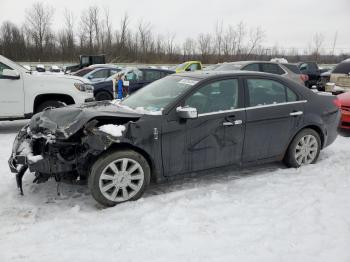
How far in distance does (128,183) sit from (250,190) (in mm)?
1610

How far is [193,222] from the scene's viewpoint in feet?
11.4

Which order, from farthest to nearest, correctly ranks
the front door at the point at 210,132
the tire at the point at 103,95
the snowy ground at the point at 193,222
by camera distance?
the tire at the point at 103,95 → the front door at the point at 210,132 → the snowy ground at the point at 193,222

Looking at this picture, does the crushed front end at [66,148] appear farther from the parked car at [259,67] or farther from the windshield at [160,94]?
the parked car at [259,67]

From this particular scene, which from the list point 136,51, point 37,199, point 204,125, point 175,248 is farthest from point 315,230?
point 136,51

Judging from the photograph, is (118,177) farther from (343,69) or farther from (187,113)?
(343,69)

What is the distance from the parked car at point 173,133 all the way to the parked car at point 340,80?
5.54 m

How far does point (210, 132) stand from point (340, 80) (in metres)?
8.19

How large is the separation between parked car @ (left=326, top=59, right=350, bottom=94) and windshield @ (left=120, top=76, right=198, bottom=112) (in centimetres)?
699

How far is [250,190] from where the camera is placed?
4320 millimetres

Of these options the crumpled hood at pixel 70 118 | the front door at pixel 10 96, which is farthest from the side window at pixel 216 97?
the front door at pixel 10 96

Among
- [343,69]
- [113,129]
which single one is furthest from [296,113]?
[343,69]

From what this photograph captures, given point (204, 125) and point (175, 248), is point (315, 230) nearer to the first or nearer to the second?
A: point (175, 248)

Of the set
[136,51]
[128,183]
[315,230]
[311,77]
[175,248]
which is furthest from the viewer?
[136,51]

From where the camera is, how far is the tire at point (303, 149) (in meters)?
5.02
